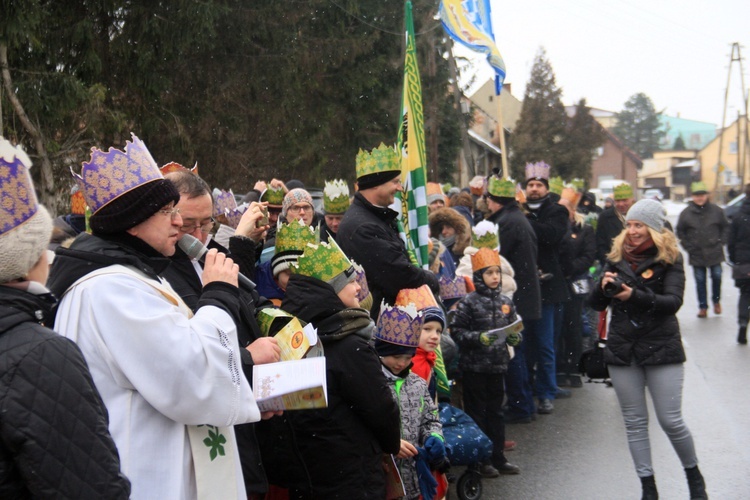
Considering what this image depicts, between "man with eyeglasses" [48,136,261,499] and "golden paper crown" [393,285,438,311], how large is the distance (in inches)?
113

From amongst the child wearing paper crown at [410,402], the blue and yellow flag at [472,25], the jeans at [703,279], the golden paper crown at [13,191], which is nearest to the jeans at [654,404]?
the child wearing paper crown at [410,402]

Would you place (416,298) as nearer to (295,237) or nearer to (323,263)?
(295,237)

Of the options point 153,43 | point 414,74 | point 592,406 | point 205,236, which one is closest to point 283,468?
point 205,236

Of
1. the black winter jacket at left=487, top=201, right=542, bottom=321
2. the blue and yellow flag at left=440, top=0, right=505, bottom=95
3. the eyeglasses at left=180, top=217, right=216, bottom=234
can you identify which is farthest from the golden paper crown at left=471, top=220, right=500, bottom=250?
the blue and yellow flag at left=440, top=0, right=505, bottom=95

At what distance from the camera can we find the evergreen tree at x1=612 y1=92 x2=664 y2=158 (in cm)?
13862

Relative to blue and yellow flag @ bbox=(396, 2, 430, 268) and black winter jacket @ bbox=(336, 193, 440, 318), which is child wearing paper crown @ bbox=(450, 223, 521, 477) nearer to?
blue and yellow flag @ bbox=(396, 2, 430, 268)

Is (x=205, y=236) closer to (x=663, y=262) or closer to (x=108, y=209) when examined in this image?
(x=108, y=209)

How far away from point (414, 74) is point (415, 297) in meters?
2.25

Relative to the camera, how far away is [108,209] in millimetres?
2639

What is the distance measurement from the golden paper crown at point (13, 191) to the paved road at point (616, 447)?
189 inches

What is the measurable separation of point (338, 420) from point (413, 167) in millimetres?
3387

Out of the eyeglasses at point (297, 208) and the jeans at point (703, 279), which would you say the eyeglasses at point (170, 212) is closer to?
the eyeglasses at point (297, 208)

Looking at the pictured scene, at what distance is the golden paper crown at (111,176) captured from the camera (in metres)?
2.64

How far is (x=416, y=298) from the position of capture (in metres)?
5.65
